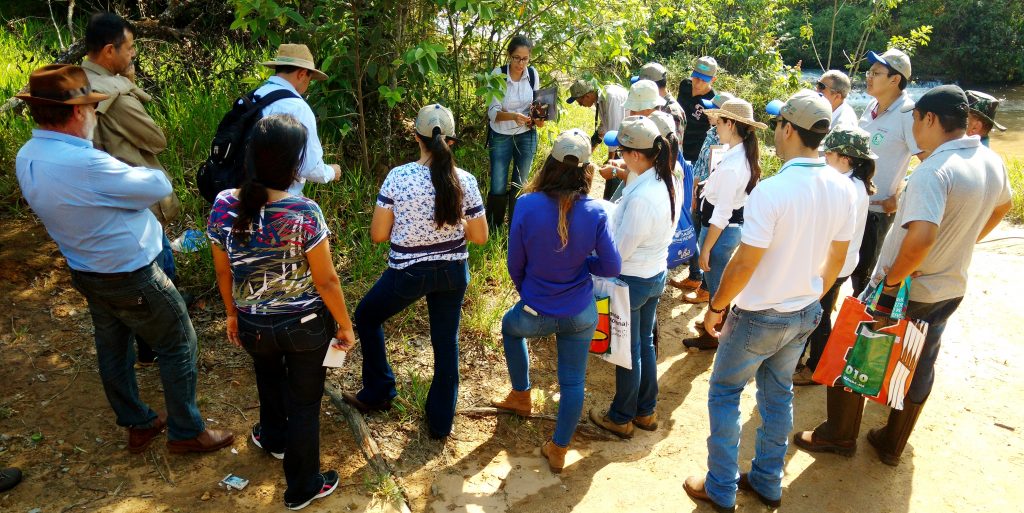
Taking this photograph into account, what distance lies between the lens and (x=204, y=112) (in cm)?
543

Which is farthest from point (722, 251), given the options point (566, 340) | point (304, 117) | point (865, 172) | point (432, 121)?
point (304, 117)

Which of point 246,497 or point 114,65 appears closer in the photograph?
point 246,497

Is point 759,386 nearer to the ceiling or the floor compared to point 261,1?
nearer to the floor

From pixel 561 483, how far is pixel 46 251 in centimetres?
375

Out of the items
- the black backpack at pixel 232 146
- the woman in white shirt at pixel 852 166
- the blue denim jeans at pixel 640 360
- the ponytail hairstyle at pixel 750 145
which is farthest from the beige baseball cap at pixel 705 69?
the black backpack at pixel 232 146

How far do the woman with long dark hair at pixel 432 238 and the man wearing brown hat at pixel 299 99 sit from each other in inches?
21.6

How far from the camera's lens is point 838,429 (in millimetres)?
3559

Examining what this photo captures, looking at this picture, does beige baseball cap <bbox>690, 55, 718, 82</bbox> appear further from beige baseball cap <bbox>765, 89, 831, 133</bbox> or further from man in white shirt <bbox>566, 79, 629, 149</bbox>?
beige baseball cap <bbox>765, 89, 831, 133</bbox>

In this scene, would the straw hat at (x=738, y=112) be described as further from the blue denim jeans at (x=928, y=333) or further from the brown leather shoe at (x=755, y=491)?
the brown leather shoe at (x=755, y=491)

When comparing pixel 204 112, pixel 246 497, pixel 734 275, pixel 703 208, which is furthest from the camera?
pixel 204 112

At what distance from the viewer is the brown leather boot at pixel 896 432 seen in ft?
11.3

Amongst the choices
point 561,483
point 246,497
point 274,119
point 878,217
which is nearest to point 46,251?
point 246,497

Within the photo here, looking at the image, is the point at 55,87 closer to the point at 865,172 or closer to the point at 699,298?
the point at 865,172

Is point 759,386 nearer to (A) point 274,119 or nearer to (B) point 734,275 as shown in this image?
(B) point 734,275
